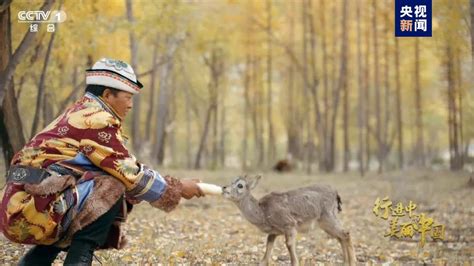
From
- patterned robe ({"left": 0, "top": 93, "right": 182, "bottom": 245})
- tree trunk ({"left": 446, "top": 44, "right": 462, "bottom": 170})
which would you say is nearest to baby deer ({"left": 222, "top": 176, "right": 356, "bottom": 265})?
patterned robe ({"left": 0, "top": 93, "right": 182, "bottom": 245})

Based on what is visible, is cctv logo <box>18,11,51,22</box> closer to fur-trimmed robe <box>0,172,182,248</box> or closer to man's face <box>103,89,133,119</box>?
man's face <box>103,89,133,119</box>

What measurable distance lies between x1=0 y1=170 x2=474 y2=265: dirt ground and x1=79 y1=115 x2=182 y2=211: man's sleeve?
2.51 ft

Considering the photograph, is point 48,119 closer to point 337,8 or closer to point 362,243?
point 362,243

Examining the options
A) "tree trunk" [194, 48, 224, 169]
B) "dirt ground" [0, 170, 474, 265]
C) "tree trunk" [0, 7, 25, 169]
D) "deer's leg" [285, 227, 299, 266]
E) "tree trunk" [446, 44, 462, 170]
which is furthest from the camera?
"tree trunk" [194, 48, 224, 169]

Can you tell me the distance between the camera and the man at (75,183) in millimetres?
3281

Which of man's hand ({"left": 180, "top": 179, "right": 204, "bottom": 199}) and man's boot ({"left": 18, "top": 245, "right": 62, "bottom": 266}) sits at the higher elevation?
man's hand ({"left": 180, "top": 179, "right": 204, "bottom": 199})

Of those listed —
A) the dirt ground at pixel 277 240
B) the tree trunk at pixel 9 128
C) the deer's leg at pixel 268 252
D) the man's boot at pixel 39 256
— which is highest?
the tree trunk at pixel 9 128

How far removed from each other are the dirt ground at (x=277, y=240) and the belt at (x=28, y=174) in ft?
3.10

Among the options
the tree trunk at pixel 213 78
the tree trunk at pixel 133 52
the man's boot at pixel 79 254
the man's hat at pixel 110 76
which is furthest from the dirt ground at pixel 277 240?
the tree trunk at pixel 213 78

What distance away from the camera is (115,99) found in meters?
3.61

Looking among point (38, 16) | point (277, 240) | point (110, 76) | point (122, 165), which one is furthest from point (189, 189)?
point (277, 240)

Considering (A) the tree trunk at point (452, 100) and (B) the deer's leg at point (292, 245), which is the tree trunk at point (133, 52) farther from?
(B) the deer's leg at point (292, 245)

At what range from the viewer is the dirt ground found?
5465 millimetres

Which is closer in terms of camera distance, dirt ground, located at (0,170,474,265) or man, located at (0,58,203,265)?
man, located at (0,58,203,265)
